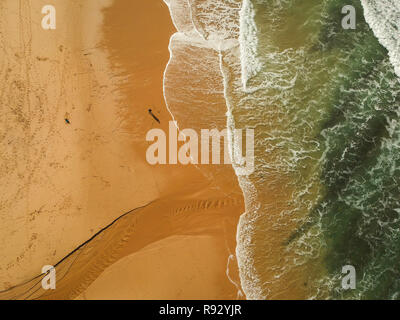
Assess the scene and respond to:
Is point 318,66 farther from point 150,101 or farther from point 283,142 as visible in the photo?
point 150,101

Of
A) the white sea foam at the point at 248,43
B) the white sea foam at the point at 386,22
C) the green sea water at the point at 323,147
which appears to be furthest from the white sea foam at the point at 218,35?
the white sea foam at the point at 386,22

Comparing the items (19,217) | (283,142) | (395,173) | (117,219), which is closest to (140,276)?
(117,219)

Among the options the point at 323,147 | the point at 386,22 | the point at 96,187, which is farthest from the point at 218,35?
the point at 96,187

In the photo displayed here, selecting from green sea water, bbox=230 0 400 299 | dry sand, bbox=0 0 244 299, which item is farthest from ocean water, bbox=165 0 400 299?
dry sand, bbox=0 0 244 299

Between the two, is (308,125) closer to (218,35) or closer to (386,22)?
(218,35)

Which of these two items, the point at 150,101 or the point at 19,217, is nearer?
the point at 19,217

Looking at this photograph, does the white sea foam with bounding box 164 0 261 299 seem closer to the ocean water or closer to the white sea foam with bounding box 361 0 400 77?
the ocean water
